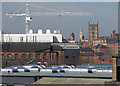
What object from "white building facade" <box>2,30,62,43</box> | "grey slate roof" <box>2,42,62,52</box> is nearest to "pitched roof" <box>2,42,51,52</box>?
"grey slate roof" <box>2,42,62,52</box>

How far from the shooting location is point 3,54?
79.6 meters

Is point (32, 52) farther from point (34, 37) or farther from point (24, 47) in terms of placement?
point (34, 37)

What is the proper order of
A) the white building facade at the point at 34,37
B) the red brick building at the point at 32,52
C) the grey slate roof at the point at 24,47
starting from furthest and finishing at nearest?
the white building facade at the point at 34,37 → the grey slate roof at the point at 24,47 → the red brick building at the point at 32,52

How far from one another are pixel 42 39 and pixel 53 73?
103683mm

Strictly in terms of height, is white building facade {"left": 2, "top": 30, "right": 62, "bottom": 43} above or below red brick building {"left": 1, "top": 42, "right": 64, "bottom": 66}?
above

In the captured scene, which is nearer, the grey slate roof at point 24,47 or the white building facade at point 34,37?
the grey slate roof at point 24,47

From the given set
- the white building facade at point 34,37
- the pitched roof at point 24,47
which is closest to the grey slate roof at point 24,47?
the pitched roof at point 24,47

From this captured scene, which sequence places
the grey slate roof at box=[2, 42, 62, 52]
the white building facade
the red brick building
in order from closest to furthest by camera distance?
the red brick building, the grey slate roof at box=[2, 42, 62, 52], the white building facade

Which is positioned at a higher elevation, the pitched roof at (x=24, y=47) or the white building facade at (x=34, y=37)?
the white building facade at (x=34, y=37)

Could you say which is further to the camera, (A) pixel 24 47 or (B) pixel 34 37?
(B) pixel 34 37

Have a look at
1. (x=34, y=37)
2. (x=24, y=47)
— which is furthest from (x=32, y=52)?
(x=34, y=37)

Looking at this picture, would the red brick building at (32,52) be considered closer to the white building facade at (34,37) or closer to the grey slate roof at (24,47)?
the grey slate roof at (24,47)

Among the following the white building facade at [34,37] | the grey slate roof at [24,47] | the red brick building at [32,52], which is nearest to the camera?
the red brick building at [32,52]

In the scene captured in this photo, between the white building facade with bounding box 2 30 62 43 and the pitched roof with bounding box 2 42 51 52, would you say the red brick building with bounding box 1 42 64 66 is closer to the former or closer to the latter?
the pitched roof with bounding box 2 42 51 52
